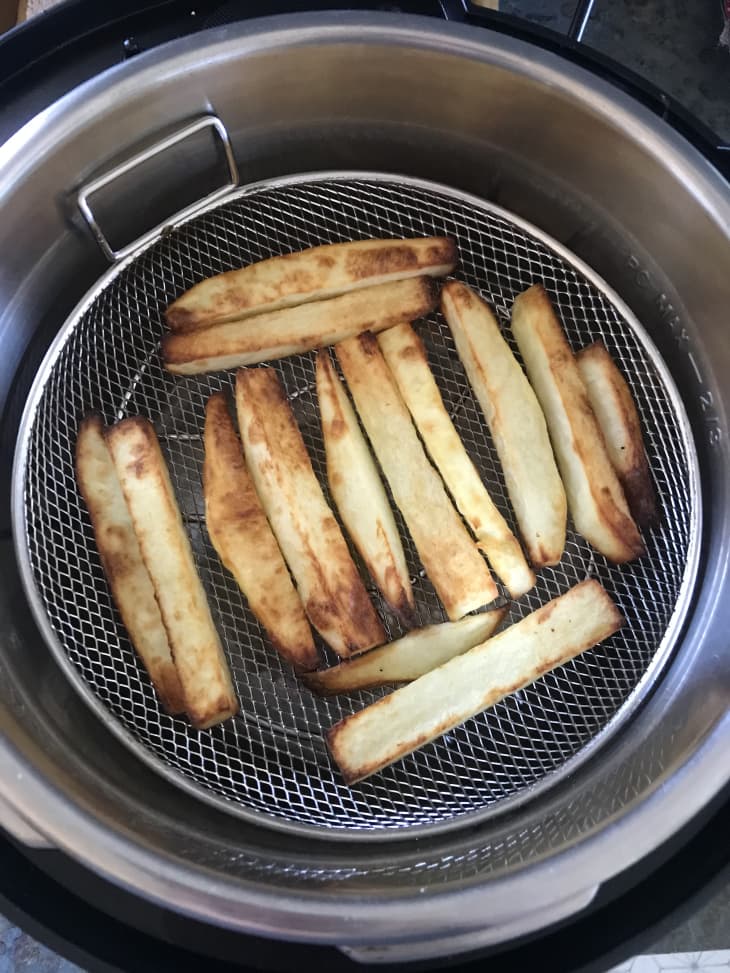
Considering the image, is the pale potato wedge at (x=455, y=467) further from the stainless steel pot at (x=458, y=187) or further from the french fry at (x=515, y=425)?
the stainless steel pot at (x=458, y=187)

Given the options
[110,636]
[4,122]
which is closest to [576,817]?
[110,636]

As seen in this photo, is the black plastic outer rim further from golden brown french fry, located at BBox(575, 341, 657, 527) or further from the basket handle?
golden brown french fry, located at BBox(575, 341, 657, 527)

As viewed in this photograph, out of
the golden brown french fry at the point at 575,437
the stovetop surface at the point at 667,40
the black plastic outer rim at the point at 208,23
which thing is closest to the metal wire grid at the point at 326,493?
the golden brown french fry at the point at 575,437

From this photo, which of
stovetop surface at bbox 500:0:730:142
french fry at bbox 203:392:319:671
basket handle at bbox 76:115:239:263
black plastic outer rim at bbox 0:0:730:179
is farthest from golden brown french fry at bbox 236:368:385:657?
stovetop surface at bbox 500:0:730:142

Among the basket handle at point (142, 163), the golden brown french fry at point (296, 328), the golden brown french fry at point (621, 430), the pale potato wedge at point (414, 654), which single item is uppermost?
the basket handle at point (142, 163)

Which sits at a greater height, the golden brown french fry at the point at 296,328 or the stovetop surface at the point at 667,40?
the stovetop surface at the point at 667,40
